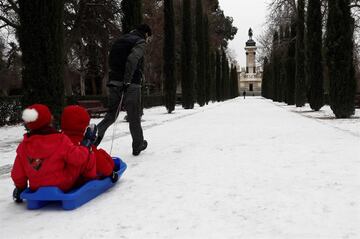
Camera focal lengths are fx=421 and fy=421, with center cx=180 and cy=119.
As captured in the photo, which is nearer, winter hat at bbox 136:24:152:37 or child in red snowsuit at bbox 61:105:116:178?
child in red snowsuit at bbox 61:105:116:178

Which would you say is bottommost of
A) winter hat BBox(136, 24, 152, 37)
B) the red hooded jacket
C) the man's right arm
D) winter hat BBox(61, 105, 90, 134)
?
the red hooded jacket

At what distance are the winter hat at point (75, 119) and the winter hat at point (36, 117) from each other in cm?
46

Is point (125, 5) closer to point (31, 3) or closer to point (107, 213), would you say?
point (31, 3)

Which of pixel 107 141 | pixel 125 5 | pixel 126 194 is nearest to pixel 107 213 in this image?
pixel 126 194

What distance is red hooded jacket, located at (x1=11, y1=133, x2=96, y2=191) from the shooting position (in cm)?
367

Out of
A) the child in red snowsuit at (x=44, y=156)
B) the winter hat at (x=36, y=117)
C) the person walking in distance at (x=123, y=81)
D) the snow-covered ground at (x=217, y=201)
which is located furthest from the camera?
the person walking in distance at (x=123, y=81)

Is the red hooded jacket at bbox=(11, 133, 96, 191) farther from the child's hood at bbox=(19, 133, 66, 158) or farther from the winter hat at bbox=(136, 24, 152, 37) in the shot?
the winter hat at bbox=(136, 24, 152, 37)

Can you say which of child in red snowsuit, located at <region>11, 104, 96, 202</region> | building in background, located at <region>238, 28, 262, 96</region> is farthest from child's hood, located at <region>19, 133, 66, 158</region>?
building in background, located at <region>238, 28, 262, 96</region>

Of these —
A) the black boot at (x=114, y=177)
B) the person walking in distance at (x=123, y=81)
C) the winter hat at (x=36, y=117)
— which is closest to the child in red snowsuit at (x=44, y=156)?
the winter hat at (x=36, y=117)

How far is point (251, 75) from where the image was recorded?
350ft

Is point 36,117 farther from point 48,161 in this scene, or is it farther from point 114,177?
point 114,177

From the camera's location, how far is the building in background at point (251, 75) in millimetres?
106375

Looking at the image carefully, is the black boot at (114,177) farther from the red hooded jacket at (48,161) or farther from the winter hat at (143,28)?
the winter hat at (143,28)

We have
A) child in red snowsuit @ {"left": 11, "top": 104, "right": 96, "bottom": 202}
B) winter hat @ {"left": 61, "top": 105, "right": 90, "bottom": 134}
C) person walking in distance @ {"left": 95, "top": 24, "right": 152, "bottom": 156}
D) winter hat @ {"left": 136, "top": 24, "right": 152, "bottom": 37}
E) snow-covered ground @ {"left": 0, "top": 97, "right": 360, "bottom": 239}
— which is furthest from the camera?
winter hat @ {"left": 136, "top": 24, "right": 152, "bottom": 37}
